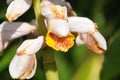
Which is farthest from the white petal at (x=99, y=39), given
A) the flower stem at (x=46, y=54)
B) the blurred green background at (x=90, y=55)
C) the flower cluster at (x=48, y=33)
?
the blurred green background at (x=90, y=55)

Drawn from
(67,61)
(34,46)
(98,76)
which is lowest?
(67,61)

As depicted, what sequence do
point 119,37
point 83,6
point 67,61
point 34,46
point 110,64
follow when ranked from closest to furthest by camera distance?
1. point 34,46
2. point 119,37
3. point 110,64
4. point 67,61
5. point 83,6

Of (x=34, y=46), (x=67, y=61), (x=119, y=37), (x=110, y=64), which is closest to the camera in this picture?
(x=34, y=46)

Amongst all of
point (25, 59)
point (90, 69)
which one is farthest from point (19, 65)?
point (90, 69)

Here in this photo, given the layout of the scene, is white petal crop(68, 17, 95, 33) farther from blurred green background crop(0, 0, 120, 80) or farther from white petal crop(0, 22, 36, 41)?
blurred green background crop(0, 0, 120, 80)

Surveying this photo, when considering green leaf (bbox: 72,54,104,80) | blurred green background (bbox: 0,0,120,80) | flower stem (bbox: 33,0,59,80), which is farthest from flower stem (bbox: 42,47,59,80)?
green leaf (bbox: 72,54,104,80)

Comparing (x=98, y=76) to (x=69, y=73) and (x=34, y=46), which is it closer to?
(x=69, y=73)

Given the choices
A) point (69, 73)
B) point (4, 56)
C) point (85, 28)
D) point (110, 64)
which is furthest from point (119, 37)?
Result: point (85, 28)
